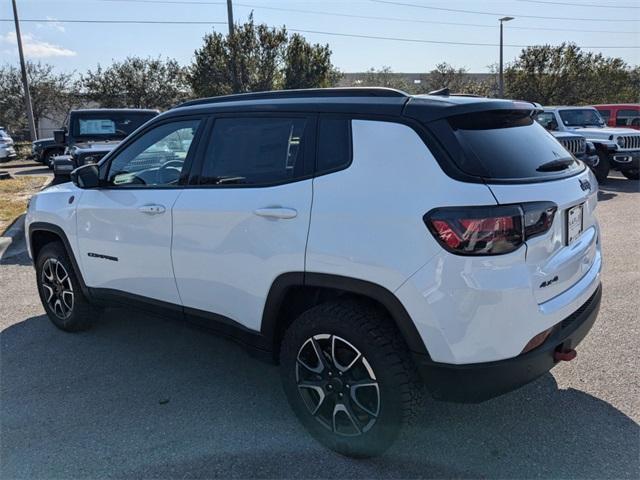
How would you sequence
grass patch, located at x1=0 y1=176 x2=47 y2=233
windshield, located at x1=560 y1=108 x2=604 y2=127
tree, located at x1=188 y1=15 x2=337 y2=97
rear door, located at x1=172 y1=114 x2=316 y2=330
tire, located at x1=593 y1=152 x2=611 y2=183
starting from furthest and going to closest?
tree, located at x1=188 y1=15 x2=337 y2=97
windshield, located at x1=560 y1=108 x2=604 y2=127
tire, located at x1=593 y1=152 x2=611 y2=183
grass patch, located at x1=0 y1=176 x2=47 y2=233
rear door, located at x1=172 y1=114 x2=316 y2=330

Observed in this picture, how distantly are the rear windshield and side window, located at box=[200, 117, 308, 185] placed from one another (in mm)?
792

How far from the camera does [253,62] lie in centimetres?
2289

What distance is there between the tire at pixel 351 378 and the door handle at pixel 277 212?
49cm

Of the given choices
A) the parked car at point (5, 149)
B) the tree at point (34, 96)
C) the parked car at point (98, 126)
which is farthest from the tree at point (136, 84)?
the parked car at point (98, 126)

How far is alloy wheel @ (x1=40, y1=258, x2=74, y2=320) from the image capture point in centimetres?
439

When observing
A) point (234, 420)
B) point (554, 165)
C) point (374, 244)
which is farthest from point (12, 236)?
point (554, 165)

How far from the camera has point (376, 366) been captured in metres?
2.54

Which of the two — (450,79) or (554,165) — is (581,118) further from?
(450,79)

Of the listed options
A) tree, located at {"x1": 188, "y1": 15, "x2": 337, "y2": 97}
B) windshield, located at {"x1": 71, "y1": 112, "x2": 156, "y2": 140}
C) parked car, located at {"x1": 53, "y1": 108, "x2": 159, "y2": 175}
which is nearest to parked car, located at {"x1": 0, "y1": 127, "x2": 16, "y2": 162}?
tree, located at {"x1": 188, "y1": 15, "x2": 337, "y2": 97}

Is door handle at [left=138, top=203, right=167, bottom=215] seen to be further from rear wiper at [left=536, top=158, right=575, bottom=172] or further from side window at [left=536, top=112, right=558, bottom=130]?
side window at [left=536, top=112, right=558, bottom=130]

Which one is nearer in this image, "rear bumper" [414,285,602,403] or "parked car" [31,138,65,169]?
"rear bumper" [414,285,602,403]

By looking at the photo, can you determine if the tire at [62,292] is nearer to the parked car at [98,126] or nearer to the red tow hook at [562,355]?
the red tow hook at [562,355]

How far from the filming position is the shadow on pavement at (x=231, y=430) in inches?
106

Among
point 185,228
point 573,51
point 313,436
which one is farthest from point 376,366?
point 573,51
